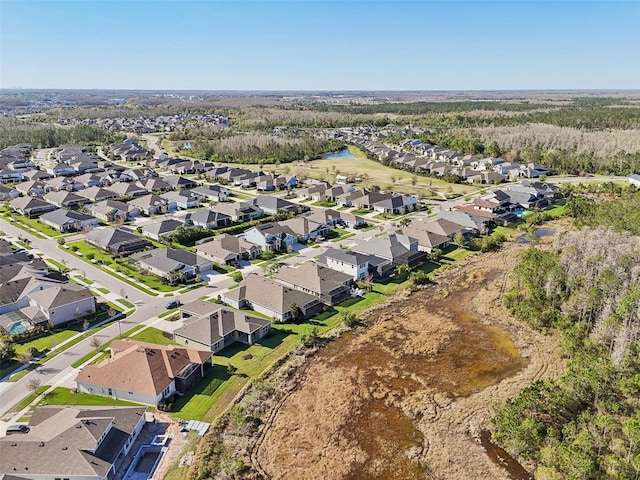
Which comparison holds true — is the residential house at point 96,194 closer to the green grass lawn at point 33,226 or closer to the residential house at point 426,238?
the green grass lawn at point 33,226

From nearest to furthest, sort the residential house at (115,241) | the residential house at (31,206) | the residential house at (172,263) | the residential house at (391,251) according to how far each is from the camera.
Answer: the residential house at (172,263)
the residential house at (391,251)
the residential house at (115,241)
the residential house at (31,206)

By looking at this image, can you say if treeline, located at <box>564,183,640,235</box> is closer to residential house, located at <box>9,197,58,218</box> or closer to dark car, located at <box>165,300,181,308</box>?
dark car, located at <box>165,300,181,308</box>

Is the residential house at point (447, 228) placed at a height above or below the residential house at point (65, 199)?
below

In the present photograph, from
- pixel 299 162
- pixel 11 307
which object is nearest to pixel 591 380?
pixel 11 307

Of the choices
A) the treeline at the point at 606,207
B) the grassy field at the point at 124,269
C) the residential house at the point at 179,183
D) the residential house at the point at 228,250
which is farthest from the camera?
the residential house at the point at 179,183

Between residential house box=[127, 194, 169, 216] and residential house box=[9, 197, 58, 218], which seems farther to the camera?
residential house box=[127, 194, 169, 216]

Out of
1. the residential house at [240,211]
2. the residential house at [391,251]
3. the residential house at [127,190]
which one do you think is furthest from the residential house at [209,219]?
the residential house at [391,251]

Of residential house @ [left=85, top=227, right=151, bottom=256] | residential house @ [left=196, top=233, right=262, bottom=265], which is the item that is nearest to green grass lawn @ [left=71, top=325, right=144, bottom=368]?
residential house @ [left=196, top=233, right=262, bottom=265]

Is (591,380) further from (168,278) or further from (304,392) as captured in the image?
(168,278)
